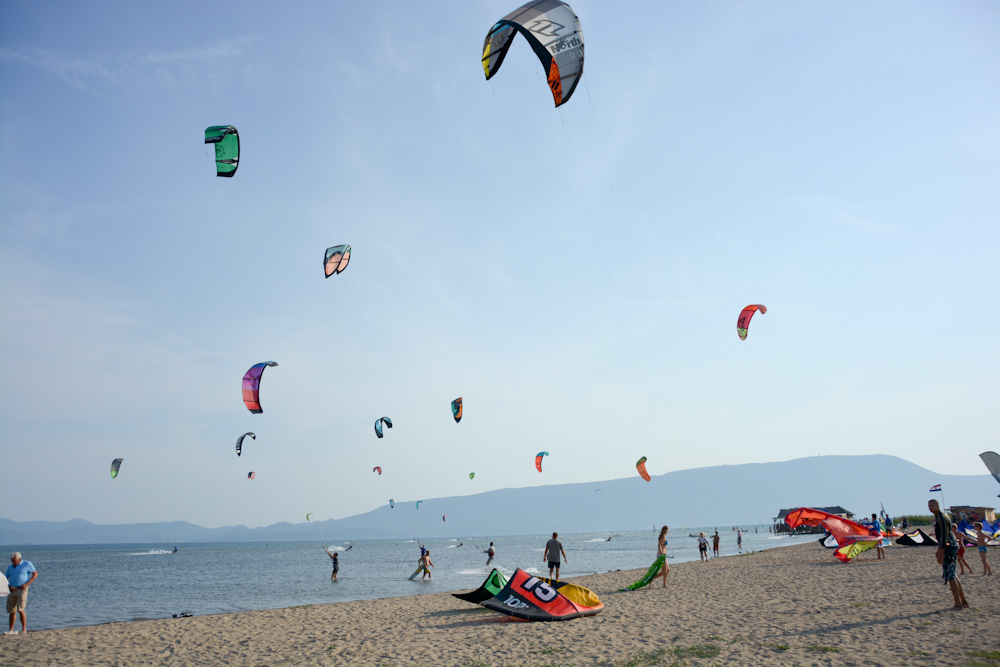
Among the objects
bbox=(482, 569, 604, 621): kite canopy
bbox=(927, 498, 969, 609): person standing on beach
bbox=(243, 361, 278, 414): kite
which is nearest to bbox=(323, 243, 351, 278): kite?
bbox=(243, 361, 278, 414): kite

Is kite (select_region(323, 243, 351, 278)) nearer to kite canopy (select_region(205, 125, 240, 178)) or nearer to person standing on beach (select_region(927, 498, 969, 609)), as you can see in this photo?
kite canopy (select_region(205, 125, 240, 178))

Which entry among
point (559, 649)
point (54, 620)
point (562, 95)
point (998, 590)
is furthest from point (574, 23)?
point (54, 620)

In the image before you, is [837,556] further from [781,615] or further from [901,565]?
[781,615]

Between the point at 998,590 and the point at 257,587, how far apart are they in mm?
26818

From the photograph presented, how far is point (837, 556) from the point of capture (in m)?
16.3

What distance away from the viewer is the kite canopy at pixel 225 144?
1221 cm

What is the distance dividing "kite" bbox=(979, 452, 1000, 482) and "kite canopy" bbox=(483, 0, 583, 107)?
17.9m

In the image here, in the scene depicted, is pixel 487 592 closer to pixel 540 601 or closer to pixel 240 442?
pixel 540 601

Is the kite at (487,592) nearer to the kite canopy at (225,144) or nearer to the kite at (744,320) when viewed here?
the kite canopy at (225,144)

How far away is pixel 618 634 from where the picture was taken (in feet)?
23.8

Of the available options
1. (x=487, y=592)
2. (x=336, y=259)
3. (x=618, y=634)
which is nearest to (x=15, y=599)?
(x=487, y=592)

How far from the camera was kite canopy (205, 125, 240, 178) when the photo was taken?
1221 cm

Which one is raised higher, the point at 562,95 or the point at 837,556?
the point at 562,95

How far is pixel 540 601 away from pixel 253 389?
10486 millimetres
